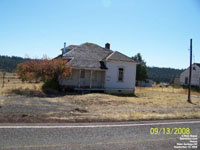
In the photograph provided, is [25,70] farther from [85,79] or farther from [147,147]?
[147,147]

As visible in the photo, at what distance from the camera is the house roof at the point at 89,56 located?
67.9 ft

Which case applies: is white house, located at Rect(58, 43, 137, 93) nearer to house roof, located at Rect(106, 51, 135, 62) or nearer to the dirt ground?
house roof, located at Rect(106, 51, 135, 62)

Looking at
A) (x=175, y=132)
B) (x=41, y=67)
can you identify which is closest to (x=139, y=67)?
(x=41, y=67)

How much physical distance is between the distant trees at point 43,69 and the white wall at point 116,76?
5.35 meters

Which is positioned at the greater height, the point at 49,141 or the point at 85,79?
the point at 85,79

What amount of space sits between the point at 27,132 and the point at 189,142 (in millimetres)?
4844

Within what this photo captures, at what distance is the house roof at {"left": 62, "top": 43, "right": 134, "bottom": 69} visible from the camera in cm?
Result: 2070

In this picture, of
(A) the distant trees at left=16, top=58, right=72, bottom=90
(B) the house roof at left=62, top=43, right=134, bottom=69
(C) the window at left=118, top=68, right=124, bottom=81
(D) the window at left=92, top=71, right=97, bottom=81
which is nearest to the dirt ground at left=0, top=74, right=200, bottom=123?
(A) the distant trees at left=16, top=58, right=72, bottom=90

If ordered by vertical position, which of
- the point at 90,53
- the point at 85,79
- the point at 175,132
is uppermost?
the point at 90,53

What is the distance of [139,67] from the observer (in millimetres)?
53125

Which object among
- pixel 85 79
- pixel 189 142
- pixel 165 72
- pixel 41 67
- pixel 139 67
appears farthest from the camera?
pixel 165 72

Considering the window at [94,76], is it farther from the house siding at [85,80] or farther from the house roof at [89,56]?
the house roof at [89,56]
